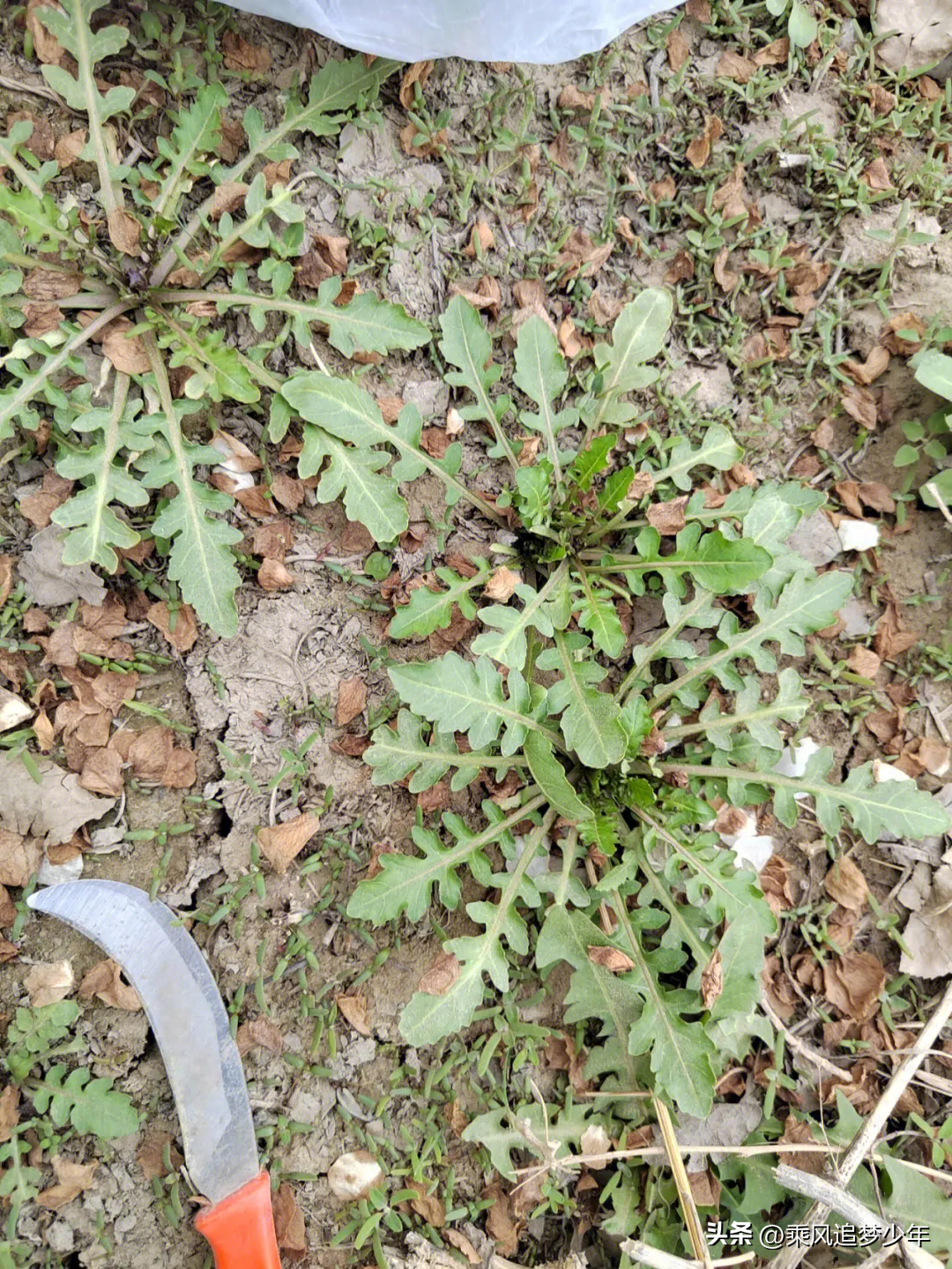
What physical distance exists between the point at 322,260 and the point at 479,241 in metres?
0.43

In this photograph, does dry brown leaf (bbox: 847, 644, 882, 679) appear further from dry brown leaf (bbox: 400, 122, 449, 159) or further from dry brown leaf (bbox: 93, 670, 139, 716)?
dry brown leaf (bbox: 93, 670, 139, 716)

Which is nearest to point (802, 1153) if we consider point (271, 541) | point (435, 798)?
point (435, 798)

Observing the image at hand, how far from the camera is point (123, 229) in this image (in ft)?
6.76

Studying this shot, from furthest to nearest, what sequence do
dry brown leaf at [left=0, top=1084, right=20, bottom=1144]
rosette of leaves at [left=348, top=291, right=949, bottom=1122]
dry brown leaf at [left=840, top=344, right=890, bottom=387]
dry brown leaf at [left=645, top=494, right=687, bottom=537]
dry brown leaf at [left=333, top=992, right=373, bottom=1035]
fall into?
dry brown leaf at [left=840, top=344, right=890, bottom=387]
dry brown leaf at [left=645, top=494, right=687, bottom=537]
dry brown leaf at [left=333, top=992, right=373, bottom=1035]
rosette of leaves at [left=348, top=291, right=949, bottom=1122]
dry brown leaf at [left=0, top=1084, right=20, bottom=1144]

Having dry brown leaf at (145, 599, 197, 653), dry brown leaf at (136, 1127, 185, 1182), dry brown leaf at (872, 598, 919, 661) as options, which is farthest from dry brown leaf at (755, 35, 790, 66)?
dry brown leaf at (136, 1127, 185, 1182)

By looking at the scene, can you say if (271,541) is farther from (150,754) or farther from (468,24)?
(468,24)

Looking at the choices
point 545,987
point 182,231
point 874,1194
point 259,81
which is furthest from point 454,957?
point 259,81

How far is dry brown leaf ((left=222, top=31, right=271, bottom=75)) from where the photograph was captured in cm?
220

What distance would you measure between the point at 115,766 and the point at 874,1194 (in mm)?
2263

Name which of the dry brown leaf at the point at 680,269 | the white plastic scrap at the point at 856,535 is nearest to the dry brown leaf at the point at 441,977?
the white plastic scrap at the point at 856,535

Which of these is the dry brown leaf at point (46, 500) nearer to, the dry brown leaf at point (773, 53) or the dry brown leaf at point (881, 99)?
the dry brown leaf at point (773, 53)

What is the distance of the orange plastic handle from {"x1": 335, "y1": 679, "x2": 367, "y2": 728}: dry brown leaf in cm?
108

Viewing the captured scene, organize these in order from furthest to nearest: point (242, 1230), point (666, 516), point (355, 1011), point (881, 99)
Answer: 1. point (881, 99)
2. point (666, 516)
3. point (355, 1011)
4. point (242, 1230)

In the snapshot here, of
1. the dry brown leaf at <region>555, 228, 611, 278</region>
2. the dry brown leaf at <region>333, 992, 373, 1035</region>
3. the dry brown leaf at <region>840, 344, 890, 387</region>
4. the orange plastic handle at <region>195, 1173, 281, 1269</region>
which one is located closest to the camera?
the orange plastic handle at <region>195, 1173, 281, 1269</region>
